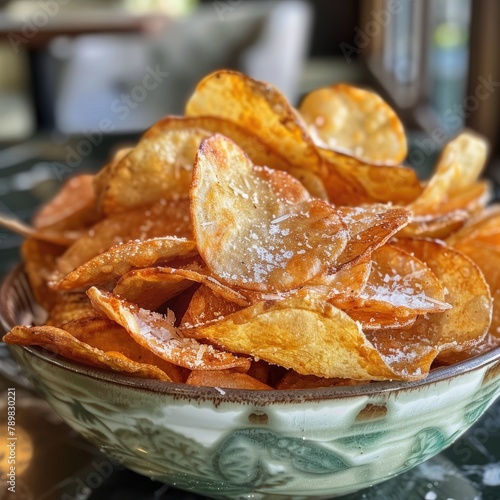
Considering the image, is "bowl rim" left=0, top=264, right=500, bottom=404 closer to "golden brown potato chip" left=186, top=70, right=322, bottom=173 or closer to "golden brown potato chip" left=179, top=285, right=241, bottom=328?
"golden brown potato chip" left=179, top=285, right=241, bottom=328

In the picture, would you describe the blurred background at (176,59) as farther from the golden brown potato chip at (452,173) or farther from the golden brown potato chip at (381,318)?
the golden brown potato chip at (381,318)

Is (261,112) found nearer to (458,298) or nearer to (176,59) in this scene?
(458,298)

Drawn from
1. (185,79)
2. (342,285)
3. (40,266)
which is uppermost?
(342,285)

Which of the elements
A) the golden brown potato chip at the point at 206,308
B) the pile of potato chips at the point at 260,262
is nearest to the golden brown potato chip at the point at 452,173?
the pile of potato chips at the point at 260,262

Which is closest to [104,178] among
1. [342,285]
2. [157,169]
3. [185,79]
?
[157,169]

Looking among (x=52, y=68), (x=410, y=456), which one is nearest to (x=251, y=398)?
(x=410, y=456)
